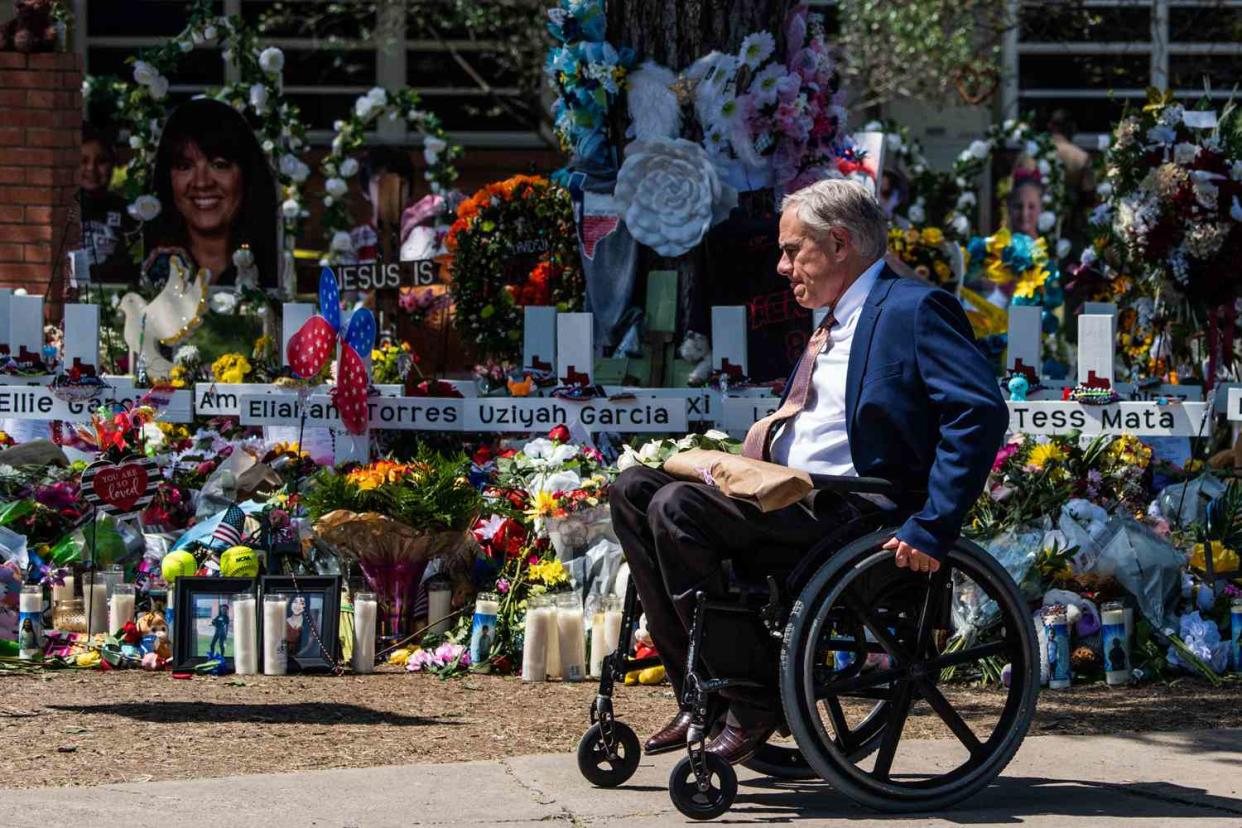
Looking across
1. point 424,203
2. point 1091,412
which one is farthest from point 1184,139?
point 424,203

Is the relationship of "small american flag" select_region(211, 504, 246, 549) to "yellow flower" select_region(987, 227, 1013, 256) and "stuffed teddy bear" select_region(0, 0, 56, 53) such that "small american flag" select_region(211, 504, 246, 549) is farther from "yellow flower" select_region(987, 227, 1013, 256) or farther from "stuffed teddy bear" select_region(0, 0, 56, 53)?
"yellow flower" select_region(987, 227, 1013, 256)

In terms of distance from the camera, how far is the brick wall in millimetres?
10344

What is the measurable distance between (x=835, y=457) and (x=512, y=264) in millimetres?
5034

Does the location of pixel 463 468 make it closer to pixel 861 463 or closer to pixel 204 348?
pixel 861 463

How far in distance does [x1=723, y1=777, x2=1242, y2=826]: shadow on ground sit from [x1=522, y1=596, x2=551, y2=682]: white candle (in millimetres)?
1629

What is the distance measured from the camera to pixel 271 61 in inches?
431

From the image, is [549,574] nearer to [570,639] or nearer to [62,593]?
[570,639]

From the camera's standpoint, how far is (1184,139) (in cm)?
757

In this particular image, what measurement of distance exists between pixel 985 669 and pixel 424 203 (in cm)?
698

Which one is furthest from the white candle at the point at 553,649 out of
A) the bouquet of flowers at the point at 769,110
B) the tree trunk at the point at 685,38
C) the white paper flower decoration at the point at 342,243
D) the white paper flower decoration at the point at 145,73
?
the white paper flower decoration at the point at 342,243

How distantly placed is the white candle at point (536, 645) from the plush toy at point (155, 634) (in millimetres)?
1135

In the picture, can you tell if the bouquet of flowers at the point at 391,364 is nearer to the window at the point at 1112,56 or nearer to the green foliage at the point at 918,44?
the green foliage at the point at 918,44

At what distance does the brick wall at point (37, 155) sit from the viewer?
10344 millimetres

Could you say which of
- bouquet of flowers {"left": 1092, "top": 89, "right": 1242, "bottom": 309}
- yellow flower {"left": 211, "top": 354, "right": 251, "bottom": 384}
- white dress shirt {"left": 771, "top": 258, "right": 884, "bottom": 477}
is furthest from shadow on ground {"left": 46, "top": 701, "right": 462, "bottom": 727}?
bouquet of flowers {"left": 1092, "top": 89, "right": 1242, "bottom": 309}
